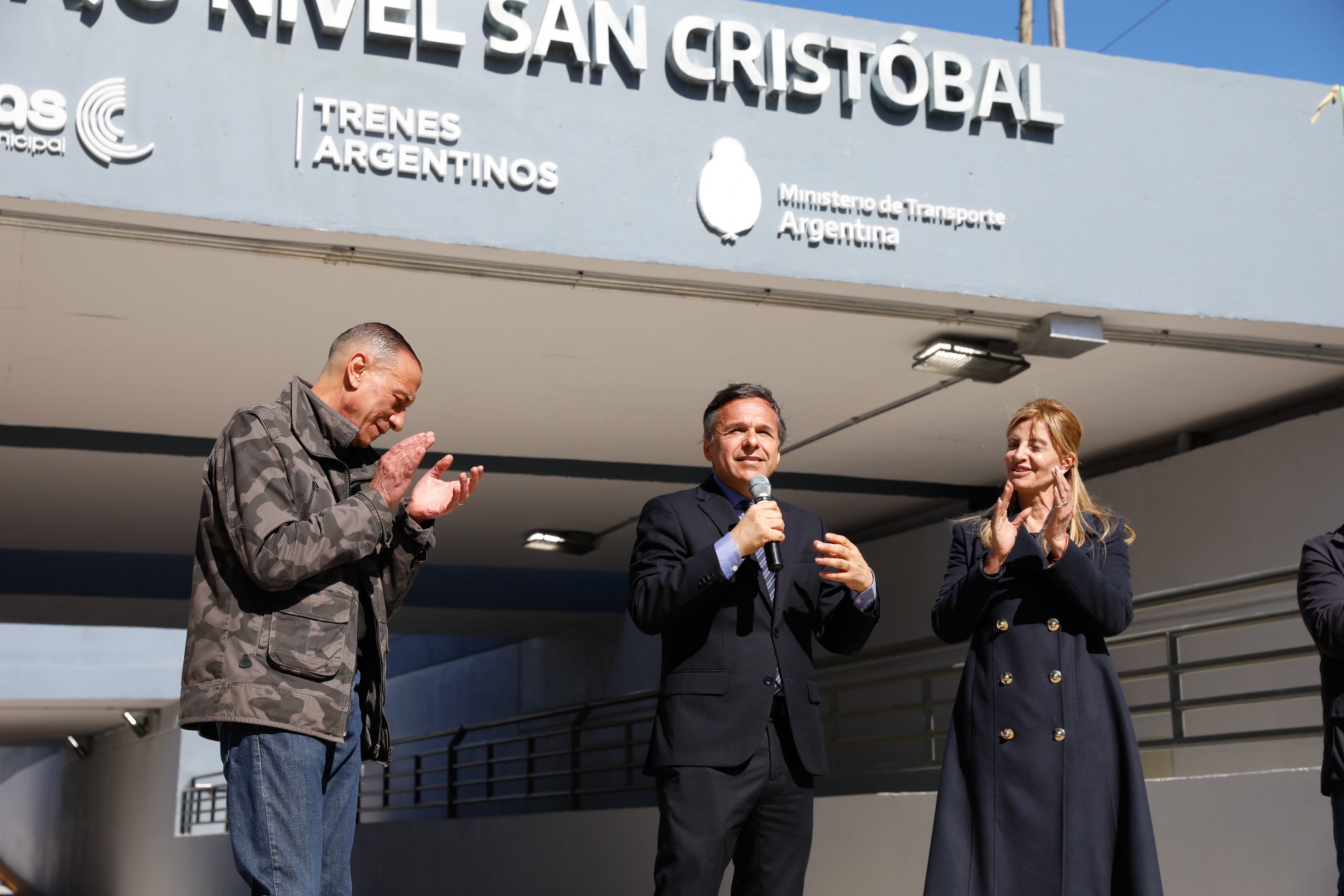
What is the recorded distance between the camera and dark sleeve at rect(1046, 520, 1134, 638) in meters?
3.06

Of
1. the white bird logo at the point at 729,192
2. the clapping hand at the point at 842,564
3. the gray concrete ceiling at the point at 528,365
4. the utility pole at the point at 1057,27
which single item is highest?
the utility pole at the point at 1057,27

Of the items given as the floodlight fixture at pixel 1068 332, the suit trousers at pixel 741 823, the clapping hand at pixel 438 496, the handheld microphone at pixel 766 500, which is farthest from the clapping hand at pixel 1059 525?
the floodlight fixture at pixel 1068 332

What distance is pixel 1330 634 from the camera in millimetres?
3168

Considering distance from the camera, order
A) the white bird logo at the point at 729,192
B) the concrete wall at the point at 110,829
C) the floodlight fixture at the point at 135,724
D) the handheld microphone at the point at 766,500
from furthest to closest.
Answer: the floodlight fixture at the point at 135,724
the concrete wall at the point at 110,829
the white bird logo at the point at 729,192
the handheld microphone at the point at 766,500

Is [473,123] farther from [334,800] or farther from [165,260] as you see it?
[334,800]

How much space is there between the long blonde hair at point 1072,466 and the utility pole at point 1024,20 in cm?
352

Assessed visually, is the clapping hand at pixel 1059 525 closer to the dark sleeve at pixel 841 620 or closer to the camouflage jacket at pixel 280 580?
the dark sleeve at pixel 841 620

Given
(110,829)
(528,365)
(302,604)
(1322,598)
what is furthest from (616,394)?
(110,829)

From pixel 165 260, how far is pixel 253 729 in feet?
10.1

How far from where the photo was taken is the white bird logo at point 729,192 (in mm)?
5391

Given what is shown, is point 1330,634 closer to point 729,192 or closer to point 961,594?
point 961,594

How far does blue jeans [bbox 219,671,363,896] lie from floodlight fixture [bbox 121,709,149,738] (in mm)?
19594

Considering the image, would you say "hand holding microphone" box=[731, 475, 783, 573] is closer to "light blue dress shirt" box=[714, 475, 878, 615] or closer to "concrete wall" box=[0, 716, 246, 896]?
"light blue dress shirt" box=[714, 475, 878, 615]

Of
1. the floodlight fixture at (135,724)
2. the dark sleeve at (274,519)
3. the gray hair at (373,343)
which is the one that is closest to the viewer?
the dark sleeve at (274,519)
